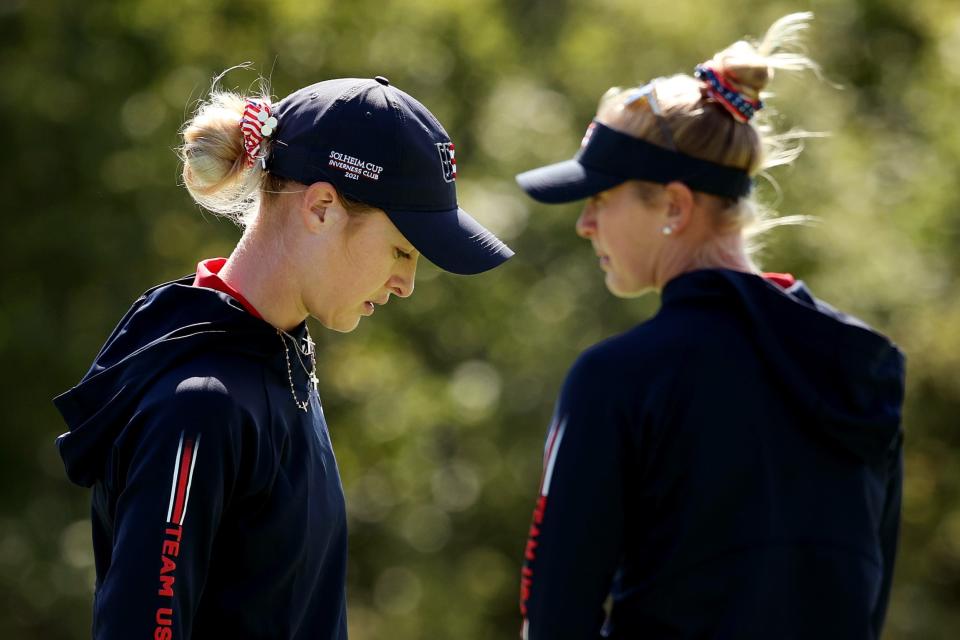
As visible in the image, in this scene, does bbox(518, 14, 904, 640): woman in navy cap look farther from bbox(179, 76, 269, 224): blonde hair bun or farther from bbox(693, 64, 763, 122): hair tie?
bbox(179, 76, 269, 224): blonde hair bun

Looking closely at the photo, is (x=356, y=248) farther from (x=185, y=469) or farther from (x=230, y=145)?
(x=185, y=469)

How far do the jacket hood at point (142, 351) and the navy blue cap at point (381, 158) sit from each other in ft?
0.87

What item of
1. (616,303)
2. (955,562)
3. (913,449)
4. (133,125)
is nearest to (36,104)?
(133,125)

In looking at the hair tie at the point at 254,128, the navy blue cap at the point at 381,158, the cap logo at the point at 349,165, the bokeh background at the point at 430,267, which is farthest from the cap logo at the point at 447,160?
the bokeh background at the point at 430,267

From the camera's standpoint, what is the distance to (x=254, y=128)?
7.17ft

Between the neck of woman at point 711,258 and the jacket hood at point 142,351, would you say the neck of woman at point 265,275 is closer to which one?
the jacket hood at point 142,351

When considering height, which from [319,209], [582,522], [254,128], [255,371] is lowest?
[582,522]

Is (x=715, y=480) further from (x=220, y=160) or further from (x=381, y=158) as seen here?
(x=220, y=160)

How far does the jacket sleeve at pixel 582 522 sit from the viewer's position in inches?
92.7

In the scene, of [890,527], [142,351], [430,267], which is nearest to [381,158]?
[142,351]

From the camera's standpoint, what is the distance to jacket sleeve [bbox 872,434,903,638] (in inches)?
105

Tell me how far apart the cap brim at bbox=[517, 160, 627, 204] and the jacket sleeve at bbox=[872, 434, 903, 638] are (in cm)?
81

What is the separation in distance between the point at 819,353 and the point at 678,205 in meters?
0.42

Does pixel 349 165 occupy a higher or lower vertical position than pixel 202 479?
higher
